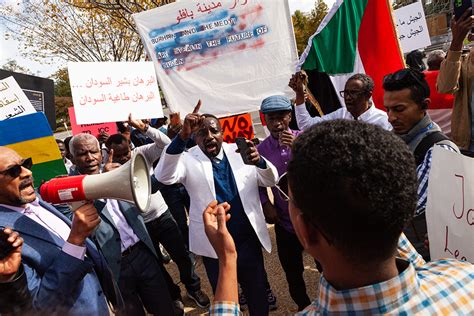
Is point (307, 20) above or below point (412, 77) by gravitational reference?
above

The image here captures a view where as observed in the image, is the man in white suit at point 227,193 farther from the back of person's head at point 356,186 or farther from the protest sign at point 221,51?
the back of person's head at point 356,186

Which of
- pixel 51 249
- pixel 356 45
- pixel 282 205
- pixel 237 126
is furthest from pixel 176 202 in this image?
pixel 356 45

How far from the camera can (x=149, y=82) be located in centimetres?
390

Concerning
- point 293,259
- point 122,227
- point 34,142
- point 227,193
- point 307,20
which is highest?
point 307,20

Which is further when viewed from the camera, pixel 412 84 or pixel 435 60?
pixel 435 60

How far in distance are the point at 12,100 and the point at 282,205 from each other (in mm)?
2483

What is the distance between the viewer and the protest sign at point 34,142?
2.78 metres

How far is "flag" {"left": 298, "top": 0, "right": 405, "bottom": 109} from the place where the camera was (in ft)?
11.4

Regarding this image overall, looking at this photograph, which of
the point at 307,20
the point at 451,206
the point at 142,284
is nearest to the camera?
the point at 451,206

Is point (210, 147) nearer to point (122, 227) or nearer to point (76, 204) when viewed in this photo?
point (122, 227)

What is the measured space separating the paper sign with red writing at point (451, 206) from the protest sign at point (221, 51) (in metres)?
2.60

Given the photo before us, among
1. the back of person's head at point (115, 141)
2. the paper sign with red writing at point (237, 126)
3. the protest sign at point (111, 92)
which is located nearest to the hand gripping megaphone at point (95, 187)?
the back of person's head at point (115, 141)

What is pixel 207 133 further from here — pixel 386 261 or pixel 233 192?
pixel 386 261

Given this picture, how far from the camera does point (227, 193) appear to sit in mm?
2557
